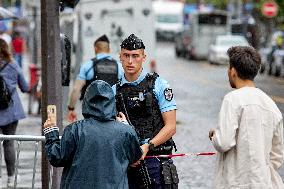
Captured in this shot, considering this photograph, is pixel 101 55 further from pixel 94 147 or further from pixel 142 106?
pixel 94 147

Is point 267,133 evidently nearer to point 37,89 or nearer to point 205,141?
point 205,141

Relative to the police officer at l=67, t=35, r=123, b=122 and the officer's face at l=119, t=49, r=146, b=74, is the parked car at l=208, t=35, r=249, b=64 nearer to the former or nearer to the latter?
the police officer at l=67, t=35, r=123, b=122

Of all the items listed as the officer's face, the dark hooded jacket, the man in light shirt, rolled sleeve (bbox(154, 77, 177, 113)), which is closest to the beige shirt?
the man in light shirt

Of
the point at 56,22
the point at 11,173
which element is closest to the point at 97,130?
the point at 56,22

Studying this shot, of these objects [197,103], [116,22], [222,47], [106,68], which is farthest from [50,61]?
[222,47]

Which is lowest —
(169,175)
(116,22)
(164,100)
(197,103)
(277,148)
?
(197,103)

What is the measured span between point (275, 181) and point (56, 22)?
3.81 m

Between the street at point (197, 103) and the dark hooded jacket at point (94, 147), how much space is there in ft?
19.6

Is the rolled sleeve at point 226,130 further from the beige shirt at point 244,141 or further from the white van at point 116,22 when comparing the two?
the white van at point 116,22

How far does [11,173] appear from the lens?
1234 cm

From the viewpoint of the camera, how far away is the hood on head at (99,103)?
22.1 ft

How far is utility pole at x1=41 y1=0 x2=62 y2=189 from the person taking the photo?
9867 millimetres

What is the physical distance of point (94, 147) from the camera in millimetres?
6727

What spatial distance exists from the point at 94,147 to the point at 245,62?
1.10m
